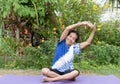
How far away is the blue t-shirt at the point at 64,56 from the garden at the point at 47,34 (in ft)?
5.64

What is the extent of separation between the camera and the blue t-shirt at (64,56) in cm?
572

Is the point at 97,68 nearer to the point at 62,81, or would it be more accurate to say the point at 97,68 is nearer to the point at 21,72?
the point at 21,72

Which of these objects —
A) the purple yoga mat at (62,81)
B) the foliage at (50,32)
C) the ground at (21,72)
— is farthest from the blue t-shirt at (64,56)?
the foliage at (50,32)

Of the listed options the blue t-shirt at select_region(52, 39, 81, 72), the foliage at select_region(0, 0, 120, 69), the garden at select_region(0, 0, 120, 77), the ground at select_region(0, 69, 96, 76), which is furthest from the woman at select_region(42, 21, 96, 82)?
the foliage at select_region(0, 0, 120, 69)

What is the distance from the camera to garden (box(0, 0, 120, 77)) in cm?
784

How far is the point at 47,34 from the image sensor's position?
8.45 meters

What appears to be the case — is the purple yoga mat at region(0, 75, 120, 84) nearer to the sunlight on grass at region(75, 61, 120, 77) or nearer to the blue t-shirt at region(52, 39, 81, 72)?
the blue t-shirt at region(52, 39, 81, 72)

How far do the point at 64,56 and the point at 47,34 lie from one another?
274cm

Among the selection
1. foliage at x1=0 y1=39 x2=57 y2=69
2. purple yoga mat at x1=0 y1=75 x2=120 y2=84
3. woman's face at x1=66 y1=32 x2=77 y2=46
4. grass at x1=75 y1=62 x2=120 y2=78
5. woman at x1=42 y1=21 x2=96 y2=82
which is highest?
foliage at x1=0 y1=39 x2=57 y2=69

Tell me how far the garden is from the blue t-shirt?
1.72 metres

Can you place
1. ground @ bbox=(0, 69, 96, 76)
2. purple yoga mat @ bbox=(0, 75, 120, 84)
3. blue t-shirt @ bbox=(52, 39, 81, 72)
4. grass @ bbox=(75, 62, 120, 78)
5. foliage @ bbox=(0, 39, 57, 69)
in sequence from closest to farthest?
1. purple yoga mat @ bbox=(0, 75, 120, 84)
2. blue t-shirt @ bbox=(52, 39, 81, 72)
3. ground @ bbox=(0, 69, 96, 76)
4. grass @ bbox=(75, 62, 120, 78)
5. foliage @ bbox=(0, 39, 57, 69)

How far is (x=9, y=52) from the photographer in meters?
8.00

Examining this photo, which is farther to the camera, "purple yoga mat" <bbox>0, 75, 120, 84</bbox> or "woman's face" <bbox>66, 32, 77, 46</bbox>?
"woman's face" <bbox>66, 32, 77, 46</bbox>

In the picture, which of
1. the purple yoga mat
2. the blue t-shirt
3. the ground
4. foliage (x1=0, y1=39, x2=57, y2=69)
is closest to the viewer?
the purple yoga mat
